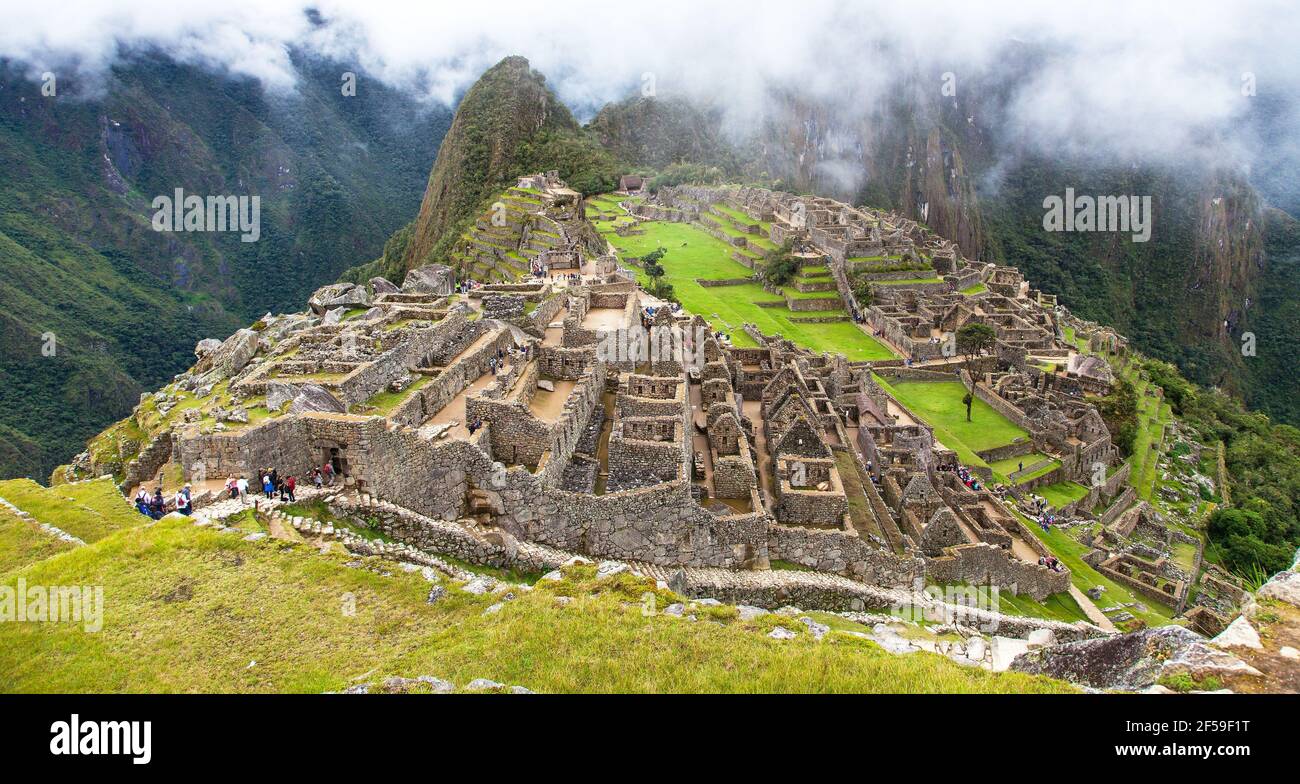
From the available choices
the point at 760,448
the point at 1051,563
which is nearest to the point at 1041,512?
the point at 1051,563

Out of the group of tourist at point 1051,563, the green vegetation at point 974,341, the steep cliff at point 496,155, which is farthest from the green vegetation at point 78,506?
the steep cliff at point 496,155

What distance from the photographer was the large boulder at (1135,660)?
840 cm

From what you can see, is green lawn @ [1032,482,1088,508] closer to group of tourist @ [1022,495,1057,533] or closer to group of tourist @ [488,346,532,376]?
group of tourist @ [1022,495,1057,533]

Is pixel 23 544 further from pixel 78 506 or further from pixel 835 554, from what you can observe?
pixel 835 554

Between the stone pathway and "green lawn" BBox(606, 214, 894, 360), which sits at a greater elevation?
"green lawn" BBox(606, 214, 894, 360)

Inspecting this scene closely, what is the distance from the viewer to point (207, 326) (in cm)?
7531

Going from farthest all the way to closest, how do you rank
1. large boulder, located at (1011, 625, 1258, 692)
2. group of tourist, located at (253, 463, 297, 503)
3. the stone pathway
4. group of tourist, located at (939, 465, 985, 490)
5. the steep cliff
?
1. the steep cliff
2. group of tourist, located at (939, 465, 985, 490)
3. group of tourist, located at (253, 463, 297, 503)
4. the stone pathway
5. large boulder, located at (1011, 625, 1258, 692)

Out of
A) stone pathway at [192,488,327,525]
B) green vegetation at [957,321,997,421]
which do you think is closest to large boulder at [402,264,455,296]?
stone pathway at [192,488,327,525]

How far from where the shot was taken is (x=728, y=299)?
198 ft

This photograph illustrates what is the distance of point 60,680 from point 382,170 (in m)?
145

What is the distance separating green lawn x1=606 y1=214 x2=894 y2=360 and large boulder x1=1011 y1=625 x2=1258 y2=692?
31.6 m

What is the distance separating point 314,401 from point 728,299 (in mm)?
46325

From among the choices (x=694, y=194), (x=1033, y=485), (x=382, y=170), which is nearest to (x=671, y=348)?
(x=1033, y=485)

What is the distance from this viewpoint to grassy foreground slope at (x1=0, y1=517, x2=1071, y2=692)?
31.1ft
